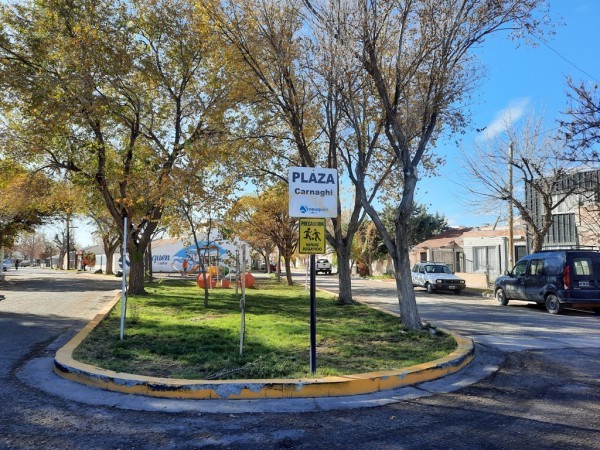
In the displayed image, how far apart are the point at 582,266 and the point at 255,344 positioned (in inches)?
451

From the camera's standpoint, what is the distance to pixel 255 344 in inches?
342

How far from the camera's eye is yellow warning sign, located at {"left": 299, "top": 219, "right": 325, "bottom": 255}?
6746 millimetres

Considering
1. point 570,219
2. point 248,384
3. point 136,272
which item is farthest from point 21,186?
point 570,219

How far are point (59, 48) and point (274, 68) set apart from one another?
604 cm

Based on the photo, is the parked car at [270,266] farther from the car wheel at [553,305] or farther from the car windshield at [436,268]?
the car wheel at [553,305]

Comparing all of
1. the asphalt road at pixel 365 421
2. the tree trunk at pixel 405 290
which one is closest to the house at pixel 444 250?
the tree trunk at pixel 405 290

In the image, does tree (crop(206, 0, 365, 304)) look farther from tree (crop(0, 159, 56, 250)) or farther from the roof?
the roof

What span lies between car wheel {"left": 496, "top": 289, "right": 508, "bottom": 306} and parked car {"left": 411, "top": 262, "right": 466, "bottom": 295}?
226 inches

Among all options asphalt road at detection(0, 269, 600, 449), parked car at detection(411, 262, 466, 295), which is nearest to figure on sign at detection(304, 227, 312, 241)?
asphalt road at detection(0, 269, 600, 449)

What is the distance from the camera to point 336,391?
6.12 meters

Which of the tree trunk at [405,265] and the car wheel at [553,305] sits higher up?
the tree trunk at [405,265]

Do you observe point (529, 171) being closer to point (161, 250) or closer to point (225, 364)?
point (225, 364)

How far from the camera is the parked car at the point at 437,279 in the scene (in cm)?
2545

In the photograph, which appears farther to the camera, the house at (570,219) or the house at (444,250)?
the house at (444,250)
